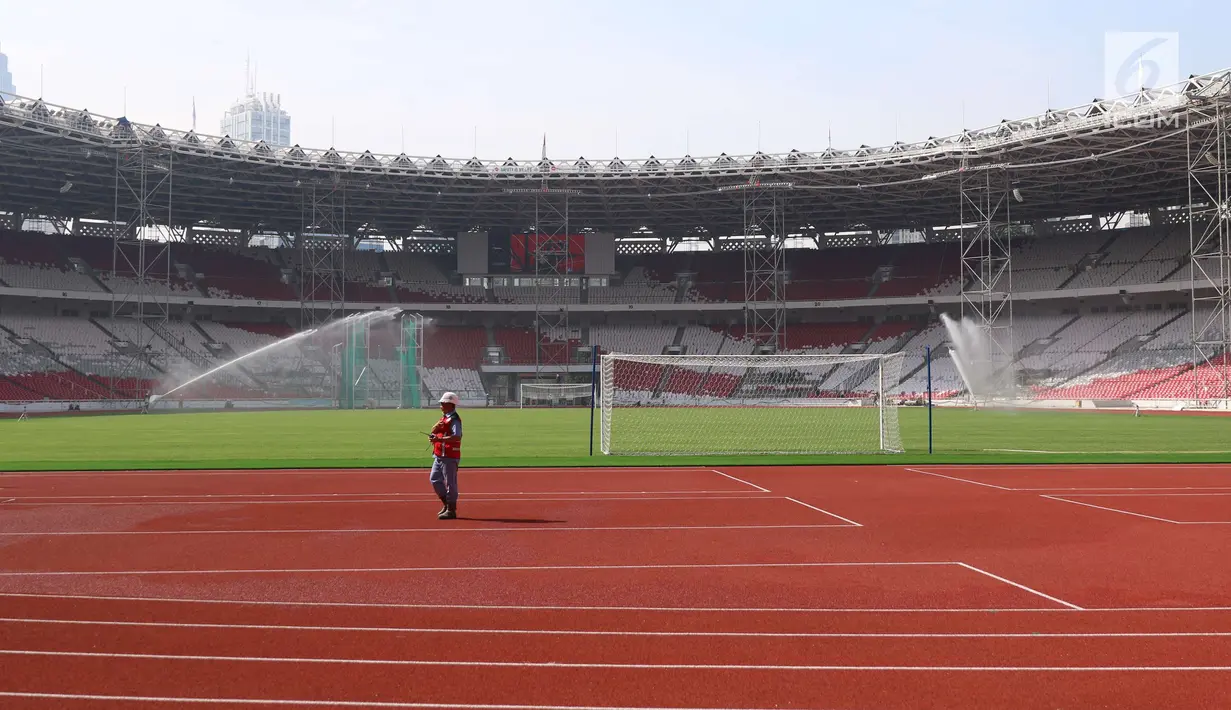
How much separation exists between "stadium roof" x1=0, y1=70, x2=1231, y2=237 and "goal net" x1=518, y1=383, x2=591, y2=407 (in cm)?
1227

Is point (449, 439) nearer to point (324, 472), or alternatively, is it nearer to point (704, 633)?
point (704, 633)

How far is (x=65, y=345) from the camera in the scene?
2143 inches

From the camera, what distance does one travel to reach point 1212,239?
53.3 meters

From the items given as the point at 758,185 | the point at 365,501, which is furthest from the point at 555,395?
the point at 365,501

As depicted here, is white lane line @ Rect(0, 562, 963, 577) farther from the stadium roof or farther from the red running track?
the stadium roof

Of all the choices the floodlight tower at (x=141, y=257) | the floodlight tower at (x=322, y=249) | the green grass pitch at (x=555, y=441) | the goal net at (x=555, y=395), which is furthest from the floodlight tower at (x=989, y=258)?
the floodlight tower at (x=141, y=257)

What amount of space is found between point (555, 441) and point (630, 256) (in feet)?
155

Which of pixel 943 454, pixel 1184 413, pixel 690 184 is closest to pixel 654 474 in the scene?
pixel 943 454

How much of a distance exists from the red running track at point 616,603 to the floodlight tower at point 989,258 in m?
40.3

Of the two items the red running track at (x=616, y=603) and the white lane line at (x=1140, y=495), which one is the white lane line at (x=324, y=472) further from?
the white lane line at (x=1140, y=495)

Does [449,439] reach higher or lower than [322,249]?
lower

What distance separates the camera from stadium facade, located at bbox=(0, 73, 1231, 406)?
48000mm

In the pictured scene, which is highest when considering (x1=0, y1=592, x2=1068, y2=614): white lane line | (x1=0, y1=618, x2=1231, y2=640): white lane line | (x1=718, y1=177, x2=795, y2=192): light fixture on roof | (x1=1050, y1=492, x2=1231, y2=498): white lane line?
(x1=718, y1=177, x2=795, y2=192): light fixture on roof

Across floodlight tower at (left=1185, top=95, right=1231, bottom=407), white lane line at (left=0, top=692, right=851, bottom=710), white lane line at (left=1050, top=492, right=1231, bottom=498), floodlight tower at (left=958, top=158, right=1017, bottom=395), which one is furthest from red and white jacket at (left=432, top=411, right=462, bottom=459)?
floodlight tower at (left=958, top=158, right=1017, bottom=395)
